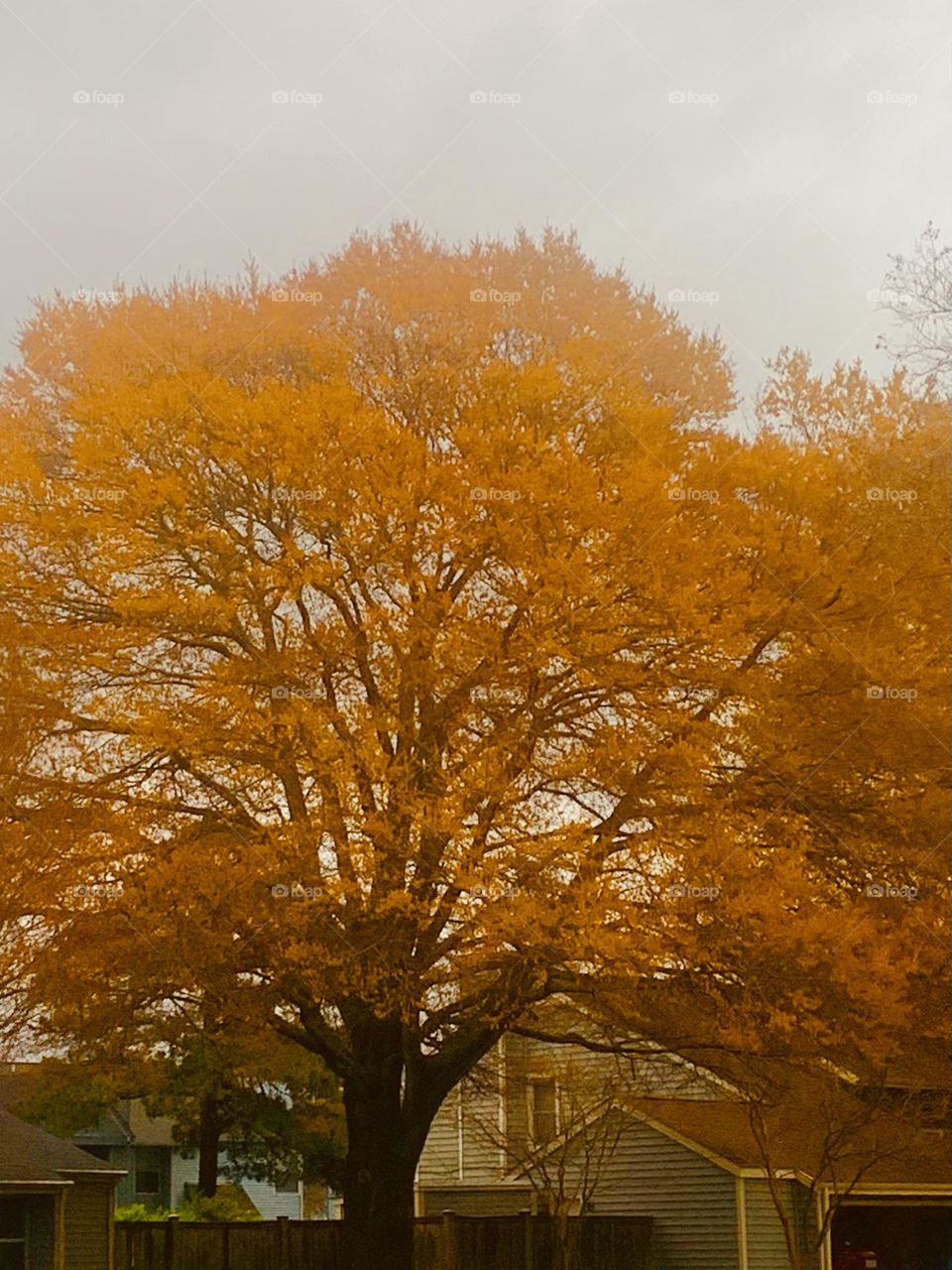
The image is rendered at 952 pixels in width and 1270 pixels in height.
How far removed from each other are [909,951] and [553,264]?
8.47 m

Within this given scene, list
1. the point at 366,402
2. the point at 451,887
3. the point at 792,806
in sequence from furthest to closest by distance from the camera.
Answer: the point at 366,402 → the point at 792,806 → the point at 451,887

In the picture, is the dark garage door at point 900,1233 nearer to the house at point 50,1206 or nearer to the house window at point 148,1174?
the house at point 50,1206

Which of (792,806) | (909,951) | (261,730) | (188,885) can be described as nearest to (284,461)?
(261,730)

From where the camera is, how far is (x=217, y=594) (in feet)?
53.0

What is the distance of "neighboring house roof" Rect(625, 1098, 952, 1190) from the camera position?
2134 centimetres

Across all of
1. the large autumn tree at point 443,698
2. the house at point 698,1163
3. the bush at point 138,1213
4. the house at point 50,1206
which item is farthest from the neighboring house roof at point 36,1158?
the bush at point 138,1213

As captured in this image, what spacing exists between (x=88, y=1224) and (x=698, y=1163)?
28.2 feet

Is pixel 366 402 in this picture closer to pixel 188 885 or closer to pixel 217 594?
pixel 217 594

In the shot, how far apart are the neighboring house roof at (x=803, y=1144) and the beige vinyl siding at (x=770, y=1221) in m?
0.43

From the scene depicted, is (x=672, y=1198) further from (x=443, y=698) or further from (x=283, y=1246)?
(x=443, y=698)

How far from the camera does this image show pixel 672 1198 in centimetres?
2356

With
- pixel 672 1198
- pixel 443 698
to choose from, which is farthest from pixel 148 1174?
pixel 443 698

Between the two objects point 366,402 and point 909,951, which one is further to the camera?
point 366,402

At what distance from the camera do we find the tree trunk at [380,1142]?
1627 centimetres
